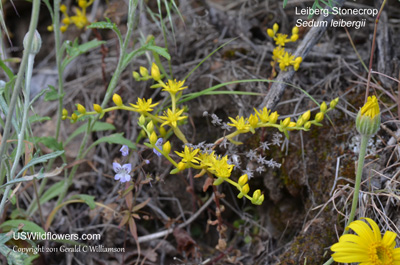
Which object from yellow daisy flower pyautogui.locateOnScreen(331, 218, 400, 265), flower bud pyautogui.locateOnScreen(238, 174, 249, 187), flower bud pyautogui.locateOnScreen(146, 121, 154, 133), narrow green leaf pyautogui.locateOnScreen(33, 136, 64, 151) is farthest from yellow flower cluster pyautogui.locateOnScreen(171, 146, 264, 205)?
narrow green leaf pyautogui.locateOnScreen(33, 136, 64, 151)

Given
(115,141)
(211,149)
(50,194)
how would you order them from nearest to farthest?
(211,149), (115,141), (50,194)

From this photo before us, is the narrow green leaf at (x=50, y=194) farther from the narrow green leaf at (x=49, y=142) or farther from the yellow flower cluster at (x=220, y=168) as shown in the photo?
the yellow flower cluster at (x=220, y=168)

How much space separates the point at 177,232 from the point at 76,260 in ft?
1.56

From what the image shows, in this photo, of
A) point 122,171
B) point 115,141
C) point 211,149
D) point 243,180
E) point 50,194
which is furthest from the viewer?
point 50,194

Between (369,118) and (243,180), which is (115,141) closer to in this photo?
(243,180)

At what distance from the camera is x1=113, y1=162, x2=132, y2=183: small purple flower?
63.2 inches

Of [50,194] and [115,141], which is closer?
[115,141]

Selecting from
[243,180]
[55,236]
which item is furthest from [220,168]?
[55,236]

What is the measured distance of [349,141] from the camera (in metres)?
1.83

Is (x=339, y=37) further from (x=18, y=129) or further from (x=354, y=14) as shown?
(x=18, y=129)

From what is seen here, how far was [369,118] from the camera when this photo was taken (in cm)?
126

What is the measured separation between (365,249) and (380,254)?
0.07 m

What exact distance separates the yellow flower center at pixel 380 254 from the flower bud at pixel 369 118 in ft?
1.12

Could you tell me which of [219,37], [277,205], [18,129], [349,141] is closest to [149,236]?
[277,205]
